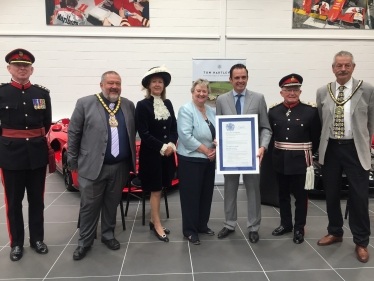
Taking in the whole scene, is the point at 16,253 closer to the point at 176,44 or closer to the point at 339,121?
the point at 339,121

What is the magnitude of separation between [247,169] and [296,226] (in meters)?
0.77

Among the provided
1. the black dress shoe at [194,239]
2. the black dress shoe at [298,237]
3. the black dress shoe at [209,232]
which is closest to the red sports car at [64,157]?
the black dress shoe at [209,232]

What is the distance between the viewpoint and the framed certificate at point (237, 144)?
283cm

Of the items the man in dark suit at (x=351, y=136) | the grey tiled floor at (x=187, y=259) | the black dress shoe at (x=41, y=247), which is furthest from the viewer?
the black dress shoe at (x=41, y=247)

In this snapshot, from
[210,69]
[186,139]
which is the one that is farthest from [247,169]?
[210,69]

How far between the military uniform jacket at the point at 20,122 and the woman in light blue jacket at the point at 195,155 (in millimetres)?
1212

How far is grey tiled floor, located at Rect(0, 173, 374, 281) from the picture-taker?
2.38 metres

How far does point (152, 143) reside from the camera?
2.81 meters

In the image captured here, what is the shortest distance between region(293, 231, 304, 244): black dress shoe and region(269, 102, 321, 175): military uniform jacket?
0.61m

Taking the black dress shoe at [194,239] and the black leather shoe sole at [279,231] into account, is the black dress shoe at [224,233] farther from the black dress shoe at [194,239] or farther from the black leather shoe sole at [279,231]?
the black leather shoe sole at [279,231]

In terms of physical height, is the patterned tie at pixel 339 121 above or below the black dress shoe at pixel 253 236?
above

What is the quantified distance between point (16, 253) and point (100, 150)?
1.13 metres

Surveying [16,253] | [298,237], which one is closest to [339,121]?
[298,237]

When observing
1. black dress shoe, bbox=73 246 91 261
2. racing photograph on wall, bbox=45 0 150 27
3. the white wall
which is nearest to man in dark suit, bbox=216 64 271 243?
black dress shoe, bbox=73 246 91 261
